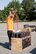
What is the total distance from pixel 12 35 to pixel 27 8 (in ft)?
221

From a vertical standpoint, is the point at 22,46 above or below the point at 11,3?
above

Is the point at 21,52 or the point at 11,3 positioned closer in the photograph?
the point at 21,52

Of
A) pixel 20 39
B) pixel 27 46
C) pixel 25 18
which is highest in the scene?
pixel 20 39

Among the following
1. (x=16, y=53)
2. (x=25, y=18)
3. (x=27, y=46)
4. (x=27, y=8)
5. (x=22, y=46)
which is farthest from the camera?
(x=27, y=8)

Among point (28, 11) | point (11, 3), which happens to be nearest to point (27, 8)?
point (28, 11)

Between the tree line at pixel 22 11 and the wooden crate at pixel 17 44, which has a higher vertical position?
the wooden crate at pixel 17 44

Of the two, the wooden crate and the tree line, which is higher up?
the wooden crate

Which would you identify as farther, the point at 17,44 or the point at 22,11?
the point at 22,11

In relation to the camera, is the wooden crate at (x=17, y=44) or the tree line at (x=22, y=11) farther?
the tree line at (x=22, y=11)

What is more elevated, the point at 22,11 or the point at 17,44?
the point at 17,44

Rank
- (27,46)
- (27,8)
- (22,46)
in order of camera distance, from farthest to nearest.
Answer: (27,8) < (27,46) < (22,46)

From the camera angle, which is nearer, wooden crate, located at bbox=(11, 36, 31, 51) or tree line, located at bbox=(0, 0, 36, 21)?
wooden crate, located at bbox=(11, 36, 31, 51)

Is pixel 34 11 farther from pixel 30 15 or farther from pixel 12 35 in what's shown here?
pixel 12 35

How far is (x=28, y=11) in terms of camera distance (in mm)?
75000
